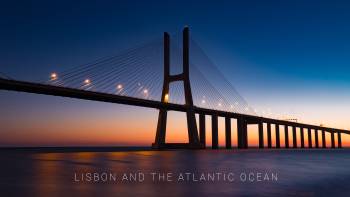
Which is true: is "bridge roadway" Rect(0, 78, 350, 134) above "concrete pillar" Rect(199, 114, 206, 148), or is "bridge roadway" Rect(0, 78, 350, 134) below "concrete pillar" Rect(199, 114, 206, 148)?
above

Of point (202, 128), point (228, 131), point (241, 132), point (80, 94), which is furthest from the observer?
point (241, 132)

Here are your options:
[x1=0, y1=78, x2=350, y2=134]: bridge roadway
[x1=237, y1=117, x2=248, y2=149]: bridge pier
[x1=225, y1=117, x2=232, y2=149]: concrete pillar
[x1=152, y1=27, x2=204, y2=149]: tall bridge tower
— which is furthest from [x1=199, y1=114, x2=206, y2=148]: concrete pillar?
[x1=237, y1=117, x2=248, y2=149]: bridge pier

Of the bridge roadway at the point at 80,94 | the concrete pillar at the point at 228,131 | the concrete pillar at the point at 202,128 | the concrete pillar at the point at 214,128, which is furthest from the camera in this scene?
the concrete pillar at the point at 228,131

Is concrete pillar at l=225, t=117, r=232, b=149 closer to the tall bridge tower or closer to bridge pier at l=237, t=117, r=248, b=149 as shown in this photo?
bridge pier at l=237, t=117, r=248, b=149

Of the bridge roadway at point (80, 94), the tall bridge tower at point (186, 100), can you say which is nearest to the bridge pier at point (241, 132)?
the bridge roadway at point (80, 94)

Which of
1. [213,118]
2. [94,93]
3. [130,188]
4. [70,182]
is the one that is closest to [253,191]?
[130,188]

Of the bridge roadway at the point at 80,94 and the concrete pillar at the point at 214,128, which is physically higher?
the bridge roadway at the point at 80,94

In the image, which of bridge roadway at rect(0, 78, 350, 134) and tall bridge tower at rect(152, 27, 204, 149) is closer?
bridge roadway at rect(0, 78, 350, 134)

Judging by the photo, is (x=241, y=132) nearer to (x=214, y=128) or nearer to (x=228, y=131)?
(x=228, y=131)

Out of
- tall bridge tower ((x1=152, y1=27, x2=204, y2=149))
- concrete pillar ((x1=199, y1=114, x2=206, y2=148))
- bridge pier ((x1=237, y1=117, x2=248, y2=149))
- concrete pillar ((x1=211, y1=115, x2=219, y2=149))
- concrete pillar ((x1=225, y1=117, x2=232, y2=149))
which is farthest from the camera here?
bridge pier ((x1=237, y1=117, x2=248, y2=149))

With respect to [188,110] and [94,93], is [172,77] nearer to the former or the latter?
[188,110]

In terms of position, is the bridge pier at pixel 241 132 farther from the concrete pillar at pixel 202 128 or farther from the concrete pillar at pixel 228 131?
the concrete pillar at pixel 202 128

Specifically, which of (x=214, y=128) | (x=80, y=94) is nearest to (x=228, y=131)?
(x=214, y=128)
